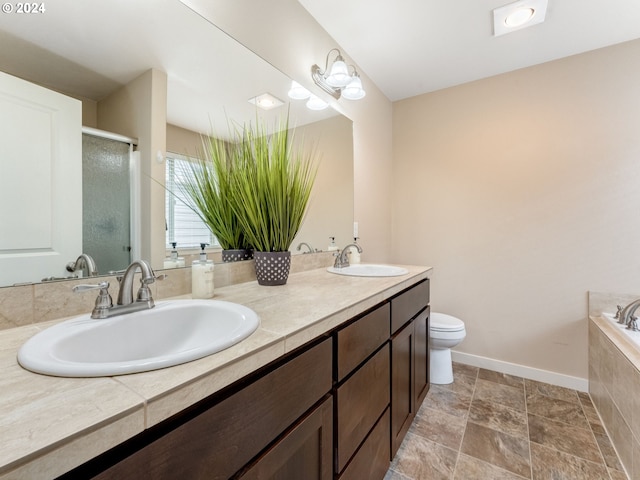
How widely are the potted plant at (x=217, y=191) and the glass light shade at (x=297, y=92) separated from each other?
0.56 m

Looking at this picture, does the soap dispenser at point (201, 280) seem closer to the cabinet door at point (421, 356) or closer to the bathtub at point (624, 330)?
the cabinet door at point (421, 356)

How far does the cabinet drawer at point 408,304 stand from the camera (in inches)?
49.4

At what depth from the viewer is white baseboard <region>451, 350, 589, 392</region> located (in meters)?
1.99

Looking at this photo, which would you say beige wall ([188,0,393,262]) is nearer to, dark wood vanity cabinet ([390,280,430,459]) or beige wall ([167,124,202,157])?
beige wall ([167,124,202,157])

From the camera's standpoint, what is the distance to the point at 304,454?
714 millimetres

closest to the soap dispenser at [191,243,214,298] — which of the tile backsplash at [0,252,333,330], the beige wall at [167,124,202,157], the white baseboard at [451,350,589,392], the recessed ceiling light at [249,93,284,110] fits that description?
the tile backsplash at [0,252,333,330]

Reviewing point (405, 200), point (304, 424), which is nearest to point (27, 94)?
point (304, 424)

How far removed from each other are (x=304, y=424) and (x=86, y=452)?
1.57 ft

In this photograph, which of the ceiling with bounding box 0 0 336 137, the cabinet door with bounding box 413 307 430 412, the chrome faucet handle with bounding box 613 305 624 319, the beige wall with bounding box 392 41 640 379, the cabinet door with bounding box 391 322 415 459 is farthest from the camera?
the beige wall with bounding box 392 41 640 379

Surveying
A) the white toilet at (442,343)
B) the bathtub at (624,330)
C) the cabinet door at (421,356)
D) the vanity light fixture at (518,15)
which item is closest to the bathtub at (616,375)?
the bathtub at (624,330)

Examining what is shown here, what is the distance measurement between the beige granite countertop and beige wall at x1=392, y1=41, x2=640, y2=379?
205 centimetres

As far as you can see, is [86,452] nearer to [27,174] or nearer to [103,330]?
[103,330]

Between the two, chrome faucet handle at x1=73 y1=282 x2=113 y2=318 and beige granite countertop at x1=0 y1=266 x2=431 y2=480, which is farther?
chrome faucet handle at x1=73 y1=282 x2=113 y2=318

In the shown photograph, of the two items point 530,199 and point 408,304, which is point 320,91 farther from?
point 530,199
